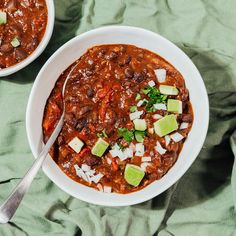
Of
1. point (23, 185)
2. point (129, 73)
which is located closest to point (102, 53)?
point (129, 73)

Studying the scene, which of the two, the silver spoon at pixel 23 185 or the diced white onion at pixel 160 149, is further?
the diced white onion at pixel 160 149

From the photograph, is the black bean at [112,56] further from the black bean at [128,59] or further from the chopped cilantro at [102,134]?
the chopped cilantro at [102,134]

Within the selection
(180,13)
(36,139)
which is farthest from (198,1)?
(36,139)

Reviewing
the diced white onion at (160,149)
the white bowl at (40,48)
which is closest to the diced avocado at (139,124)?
the diced white onion at (160,149)

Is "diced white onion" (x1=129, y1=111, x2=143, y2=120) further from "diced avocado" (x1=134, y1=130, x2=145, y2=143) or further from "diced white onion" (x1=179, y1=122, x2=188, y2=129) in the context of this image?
"diced white onion" (x1=179, y1=122, x2=188, y2=129)

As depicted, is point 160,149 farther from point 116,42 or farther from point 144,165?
point 116,42

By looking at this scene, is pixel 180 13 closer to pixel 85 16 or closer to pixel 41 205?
pixel 85 16
